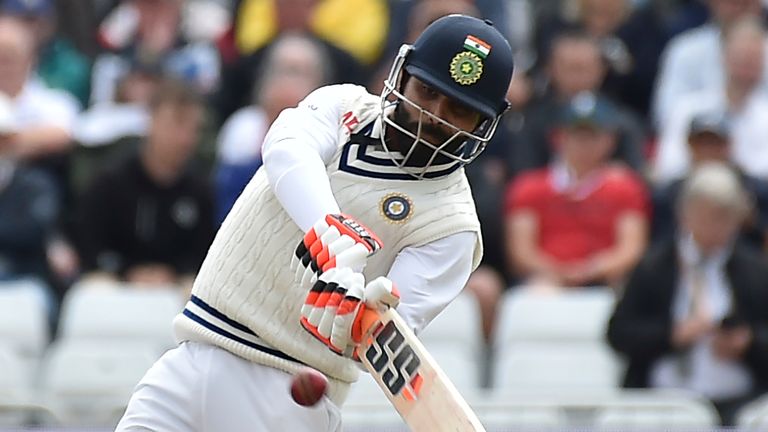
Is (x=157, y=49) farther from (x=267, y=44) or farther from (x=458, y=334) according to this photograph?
(x=458, y=334)

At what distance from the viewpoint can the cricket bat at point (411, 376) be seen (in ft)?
10.2

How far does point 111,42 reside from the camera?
29.1 feet

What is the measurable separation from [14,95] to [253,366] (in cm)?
479

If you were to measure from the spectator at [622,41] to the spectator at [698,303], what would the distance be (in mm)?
2138

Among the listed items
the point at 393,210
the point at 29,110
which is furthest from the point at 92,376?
the point at 393,210

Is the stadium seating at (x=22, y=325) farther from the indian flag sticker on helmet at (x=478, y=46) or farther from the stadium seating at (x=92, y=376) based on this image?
the indian flag sticker on helmet at (x=478, y=46)

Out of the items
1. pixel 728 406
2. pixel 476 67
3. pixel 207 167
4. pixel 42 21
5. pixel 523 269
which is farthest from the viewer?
pixel 42 21

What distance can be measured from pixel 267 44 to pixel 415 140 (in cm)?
502

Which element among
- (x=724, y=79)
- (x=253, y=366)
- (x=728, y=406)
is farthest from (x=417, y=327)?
(x=724, y=79)

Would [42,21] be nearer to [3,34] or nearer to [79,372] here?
[3,34]

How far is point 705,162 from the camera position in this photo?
6.84 meters

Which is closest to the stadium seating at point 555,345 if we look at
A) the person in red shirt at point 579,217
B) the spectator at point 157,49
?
the person in red shirt at point 579,217

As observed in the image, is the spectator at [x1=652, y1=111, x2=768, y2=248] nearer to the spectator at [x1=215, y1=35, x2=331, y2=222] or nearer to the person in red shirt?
the person in red shirt

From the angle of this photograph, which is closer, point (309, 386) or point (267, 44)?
point (309, 386)
